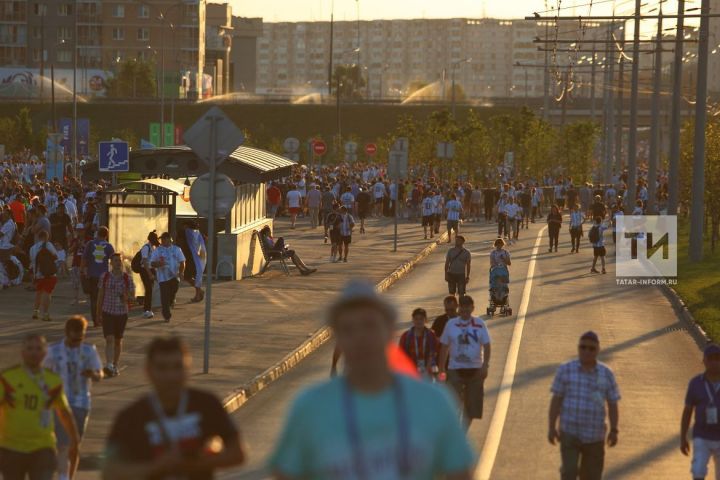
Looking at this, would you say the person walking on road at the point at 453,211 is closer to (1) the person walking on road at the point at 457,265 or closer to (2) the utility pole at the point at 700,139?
(2) the utility pole at the point at 700,139

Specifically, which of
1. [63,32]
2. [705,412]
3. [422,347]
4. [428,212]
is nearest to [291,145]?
[428,212]

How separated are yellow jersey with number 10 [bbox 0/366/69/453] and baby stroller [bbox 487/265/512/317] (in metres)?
18.2

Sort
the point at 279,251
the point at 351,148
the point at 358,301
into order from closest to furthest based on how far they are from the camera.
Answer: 1. the point at 358,301
2. the point at 279,251
3. the point at 351,148


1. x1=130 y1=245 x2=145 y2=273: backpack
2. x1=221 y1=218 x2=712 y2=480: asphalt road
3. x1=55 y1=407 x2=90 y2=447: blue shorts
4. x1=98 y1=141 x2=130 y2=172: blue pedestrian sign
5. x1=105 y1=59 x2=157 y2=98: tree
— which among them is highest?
x1=105 y1=59 x2=157 y2=98: tree

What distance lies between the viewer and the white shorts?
11.9m

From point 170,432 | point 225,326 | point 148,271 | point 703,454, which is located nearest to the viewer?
point 170,432

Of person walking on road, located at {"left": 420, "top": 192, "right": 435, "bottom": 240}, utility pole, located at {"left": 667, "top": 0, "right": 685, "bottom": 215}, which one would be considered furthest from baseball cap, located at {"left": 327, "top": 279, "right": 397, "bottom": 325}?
person walking on road, located at {"left": 420, "top": 192, "right": 435, "bottom": 240}

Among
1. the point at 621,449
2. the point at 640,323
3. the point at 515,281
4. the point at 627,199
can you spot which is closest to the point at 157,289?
the point at 640,323

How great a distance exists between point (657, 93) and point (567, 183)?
13.9 m

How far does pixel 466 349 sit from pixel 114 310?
17.7 feet

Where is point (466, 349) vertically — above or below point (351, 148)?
below

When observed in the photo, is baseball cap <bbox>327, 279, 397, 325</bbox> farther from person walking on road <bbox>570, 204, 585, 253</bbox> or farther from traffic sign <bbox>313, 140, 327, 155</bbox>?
traffic sign <bbox>313, 140, 327, 155</bbox>

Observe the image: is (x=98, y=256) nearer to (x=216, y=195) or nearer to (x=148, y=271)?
(x=148, y=271)

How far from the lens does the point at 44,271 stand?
24.3 metres
